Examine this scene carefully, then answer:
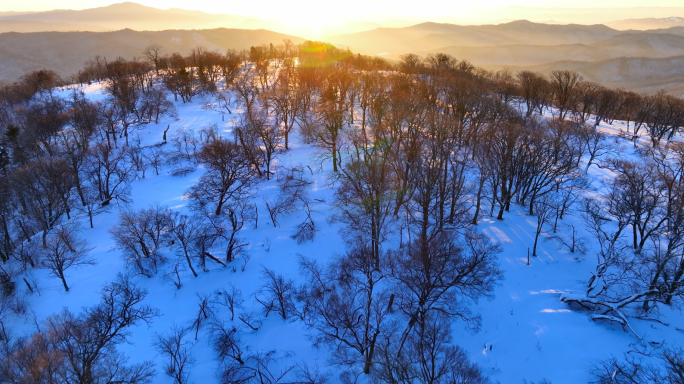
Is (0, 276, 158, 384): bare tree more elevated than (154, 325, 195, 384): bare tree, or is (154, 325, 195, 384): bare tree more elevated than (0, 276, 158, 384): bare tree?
(0, 276, 158, 384): bare tree

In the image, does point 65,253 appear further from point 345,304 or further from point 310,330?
point 345,304

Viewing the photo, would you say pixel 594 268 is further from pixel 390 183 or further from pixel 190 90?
pixel 190 90

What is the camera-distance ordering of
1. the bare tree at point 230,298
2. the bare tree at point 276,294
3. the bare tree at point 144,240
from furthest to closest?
the bare tree at point 144,240 < the bare tree at point 230,298 < the bare tree at point 276,294

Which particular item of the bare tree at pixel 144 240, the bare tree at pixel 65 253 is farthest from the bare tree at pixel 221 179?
the bare tree at pixel 65 253

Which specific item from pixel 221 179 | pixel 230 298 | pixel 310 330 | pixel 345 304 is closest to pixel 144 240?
pixel 221 179

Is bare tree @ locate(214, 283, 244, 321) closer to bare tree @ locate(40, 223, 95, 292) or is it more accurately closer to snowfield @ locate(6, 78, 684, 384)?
snowfield @ locate(6, 78, 684, 384)

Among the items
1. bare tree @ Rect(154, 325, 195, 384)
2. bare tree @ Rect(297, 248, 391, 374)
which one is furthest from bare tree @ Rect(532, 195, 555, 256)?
bare tree @ Rect(154, 325, 195, 384)

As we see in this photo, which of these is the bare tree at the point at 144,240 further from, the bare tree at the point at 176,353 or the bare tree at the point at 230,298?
the bare tree at the point at 176,353

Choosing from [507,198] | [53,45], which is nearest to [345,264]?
[507,198]
